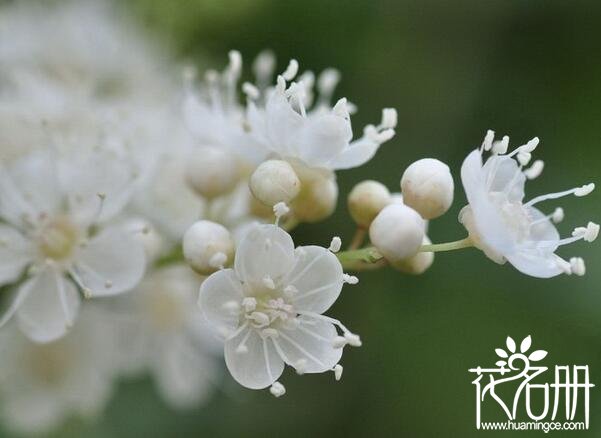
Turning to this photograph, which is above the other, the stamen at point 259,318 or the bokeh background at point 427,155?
the bokeh background at point 427,155

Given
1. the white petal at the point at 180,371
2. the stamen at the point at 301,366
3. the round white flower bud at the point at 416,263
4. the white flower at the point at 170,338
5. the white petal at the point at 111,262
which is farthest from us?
the white petal at the point at 180,371

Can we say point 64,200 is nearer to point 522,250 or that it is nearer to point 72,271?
point 72,271

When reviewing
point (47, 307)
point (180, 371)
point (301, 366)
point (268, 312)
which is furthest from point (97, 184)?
point (180, 371)

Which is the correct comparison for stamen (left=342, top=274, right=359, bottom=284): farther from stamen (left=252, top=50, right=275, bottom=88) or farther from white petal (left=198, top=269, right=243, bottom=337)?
stamen (left=252, top=50, right=275, bottom=88)

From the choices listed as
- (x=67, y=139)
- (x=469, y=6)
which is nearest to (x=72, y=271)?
(x=67, y=139)

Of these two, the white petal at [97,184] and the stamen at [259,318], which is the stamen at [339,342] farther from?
the white petal at [97,184]

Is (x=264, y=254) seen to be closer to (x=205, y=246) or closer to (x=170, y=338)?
(x=205, y=246)

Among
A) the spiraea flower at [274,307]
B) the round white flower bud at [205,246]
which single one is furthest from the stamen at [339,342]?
the round white flower bud at [205,246]

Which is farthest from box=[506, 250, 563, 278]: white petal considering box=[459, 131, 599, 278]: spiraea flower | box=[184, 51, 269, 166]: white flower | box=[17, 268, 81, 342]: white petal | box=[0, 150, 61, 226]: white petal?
box=[0, 150, 61, 226]: white petal
